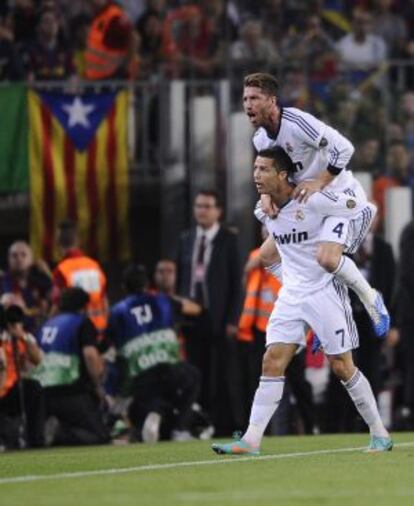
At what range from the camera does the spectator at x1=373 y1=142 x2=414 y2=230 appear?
67.6 feet

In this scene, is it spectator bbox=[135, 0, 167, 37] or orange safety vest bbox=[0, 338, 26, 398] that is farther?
spectator bbox=[135, 0, 167, 37]

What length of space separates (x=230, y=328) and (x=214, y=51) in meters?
3.19

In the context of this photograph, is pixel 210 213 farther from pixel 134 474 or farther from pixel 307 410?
pixel 134 474

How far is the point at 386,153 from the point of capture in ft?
68.2

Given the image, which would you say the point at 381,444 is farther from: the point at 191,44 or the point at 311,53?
the point at 311,53

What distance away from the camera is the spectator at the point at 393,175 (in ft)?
67.6

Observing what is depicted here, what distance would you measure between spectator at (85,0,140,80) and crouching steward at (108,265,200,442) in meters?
3.39

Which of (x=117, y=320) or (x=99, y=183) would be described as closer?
(x=117, y=320)

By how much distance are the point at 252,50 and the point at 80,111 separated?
1.93 metres

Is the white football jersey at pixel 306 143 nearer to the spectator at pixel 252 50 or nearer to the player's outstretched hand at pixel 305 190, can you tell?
the player's outstretched hand at pixel 305 190

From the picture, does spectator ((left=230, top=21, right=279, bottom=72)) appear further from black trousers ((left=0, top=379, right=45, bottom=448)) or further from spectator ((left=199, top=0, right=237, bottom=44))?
black trousers ((left=0, top=379, right=45, bottom=448))

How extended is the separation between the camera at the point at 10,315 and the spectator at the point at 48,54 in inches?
175

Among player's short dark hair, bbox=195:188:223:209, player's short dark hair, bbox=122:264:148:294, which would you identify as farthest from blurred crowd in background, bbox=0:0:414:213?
player's short dark hair, bbox=122:264:148:294

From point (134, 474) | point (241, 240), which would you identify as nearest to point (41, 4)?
point (241, 240)
